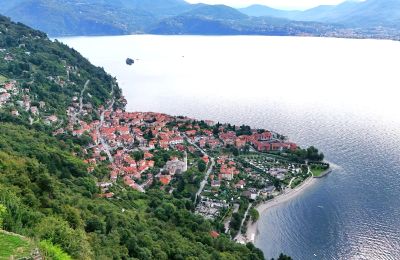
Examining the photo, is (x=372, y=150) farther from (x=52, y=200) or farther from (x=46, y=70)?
(x=46, y=70)

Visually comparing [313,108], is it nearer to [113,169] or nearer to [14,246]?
[113,169]

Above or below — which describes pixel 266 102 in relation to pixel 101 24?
below

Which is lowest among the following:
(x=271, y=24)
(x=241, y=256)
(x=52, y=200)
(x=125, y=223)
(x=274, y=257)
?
(x=274, y=257)

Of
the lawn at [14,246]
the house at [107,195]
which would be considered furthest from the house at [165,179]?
the lawn at [14,246]

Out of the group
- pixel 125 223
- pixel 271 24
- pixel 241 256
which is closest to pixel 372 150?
pixel 241 256

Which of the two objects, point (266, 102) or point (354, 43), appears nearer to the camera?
point (266, 102)

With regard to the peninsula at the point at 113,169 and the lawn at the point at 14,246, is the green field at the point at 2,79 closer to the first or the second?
the peninsula at the point at 113,169

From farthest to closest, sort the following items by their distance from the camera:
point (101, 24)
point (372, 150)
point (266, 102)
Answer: point (101, 24), point (266, 102), point (372, 150)
